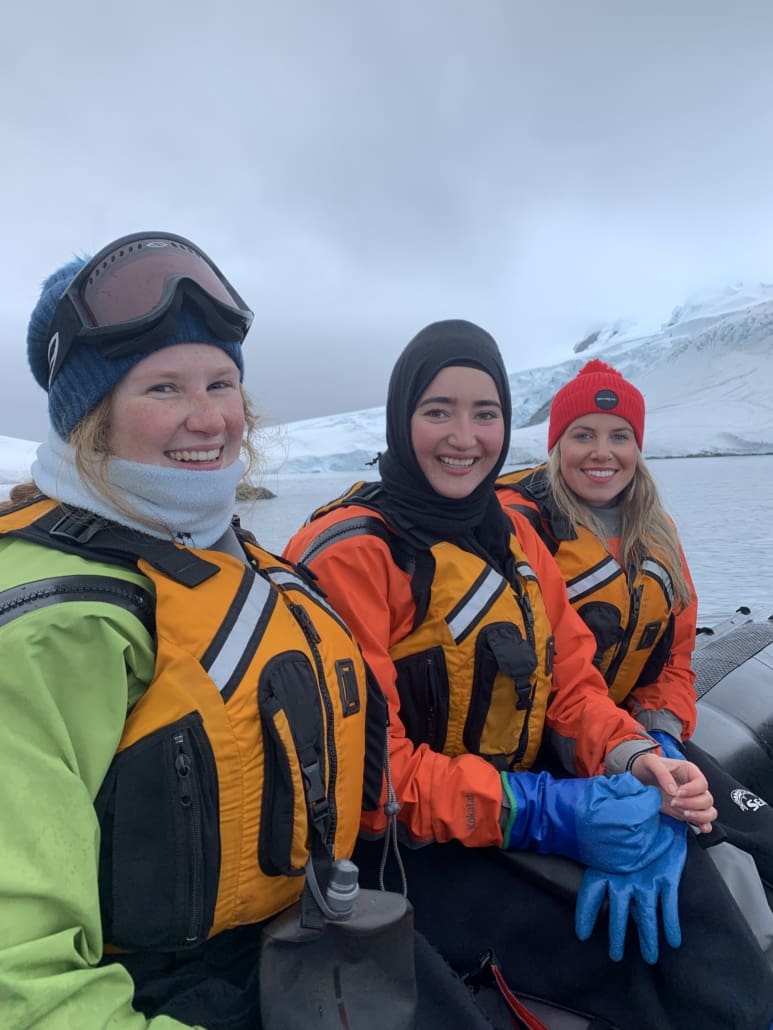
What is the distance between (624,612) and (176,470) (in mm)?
1702

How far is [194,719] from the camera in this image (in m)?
0.98

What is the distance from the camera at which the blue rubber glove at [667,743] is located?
198 centimetres

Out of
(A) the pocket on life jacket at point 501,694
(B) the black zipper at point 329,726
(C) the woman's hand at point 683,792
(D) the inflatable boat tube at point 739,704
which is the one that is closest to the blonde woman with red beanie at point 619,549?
(D) the inflatable boat tube at point 739,704

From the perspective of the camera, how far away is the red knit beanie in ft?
7.75

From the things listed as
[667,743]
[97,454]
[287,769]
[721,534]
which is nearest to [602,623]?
[667,743]

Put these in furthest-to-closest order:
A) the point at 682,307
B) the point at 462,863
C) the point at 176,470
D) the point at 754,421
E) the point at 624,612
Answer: the point at 682,307 → the point at 754,421 → the point at 624,612 → the point at 462,863 → the point at 176,470

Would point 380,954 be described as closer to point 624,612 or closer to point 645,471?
point 624,612

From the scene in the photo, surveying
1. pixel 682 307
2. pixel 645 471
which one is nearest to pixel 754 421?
pixel 682 307

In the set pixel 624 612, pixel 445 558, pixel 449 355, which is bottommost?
pixel 624 612

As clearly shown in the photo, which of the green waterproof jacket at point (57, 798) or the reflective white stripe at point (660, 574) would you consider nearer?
the green waterproof jacket at point (57, 798)

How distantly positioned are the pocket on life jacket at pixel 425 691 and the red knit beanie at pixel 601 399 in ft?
3.85

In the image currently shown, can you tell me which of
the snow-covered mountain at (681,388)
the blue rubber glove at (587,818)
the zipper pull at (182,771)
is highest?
the snow-covered mountain at (681,388)

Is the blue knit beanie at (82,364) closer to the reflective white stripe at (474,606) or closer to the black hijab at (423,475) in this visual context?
the black hijab at (423,475)

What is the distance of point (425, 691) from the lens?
1676mm
